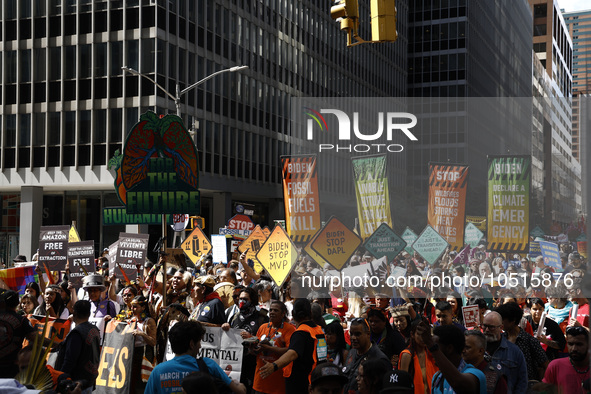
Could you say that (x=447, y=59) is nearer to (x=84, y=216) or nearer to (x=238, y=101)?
(x=238, y=101)

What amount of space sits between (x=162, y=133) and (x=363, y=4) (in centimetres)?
5357

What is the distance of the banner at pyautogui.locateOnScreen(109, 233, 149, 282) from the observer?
15.5m

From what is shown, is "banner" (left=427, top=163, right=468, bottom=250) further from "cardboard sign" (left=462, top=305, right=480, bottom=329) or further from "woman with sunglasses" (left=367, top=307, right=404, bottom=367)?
"woman with sunglasses" (left=367, top=307, right=404, bottom=367)

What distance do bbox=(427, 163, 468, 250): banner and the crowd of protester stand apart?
49 centimetres

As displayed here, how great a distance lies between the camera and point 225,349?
8344 mm

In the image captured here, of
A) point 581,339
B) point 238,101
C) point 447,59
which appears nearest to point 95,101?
point 238,101

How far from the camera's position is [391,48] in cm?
7700

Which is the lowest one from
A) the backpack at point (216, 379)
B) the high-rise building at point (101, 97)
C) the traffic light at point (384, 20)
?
the backpack at point (216, 379)

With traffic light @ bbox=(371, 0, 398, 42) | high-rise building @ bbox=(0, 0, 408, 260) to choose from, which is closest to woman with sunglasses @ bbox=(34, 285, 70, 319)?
traffic light @ bbox=(371, 0, 398, 42)

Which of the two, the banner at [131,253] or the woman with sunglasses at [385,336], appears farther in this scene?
the banner at [131,253]

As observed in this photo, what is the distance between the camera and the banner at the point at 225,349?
27.3 ft

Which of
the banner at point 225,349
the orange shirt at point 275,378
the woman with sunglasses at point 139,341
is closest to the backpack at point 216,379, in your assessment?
the orange shirt at point 275,378

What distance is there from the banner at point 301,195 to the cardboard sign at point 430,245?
1.57 m

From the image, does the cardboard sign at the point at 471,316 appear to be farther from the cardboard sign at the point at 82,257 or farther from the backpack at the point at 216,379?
the cardboard sign at the point at 82,257
